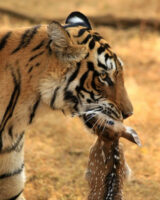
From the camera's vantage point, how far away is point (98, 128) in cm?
311

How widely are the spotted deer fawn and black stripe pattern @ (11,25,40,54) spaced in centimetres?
77

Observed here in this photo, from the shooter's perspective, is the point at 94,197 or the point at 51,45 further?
the point at 94,197

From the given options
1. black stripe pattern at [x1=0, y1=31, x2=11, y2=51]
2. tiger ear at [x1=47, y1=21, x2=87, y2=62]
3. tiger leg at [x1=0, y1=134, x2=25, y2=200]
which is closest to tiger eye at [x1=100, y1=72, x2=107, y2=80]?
tiger ear at [x1=47, y1=21, x2=87, y2=62]

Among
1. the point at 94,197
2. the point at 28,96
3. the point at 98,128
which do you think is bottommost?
the point at 94,197

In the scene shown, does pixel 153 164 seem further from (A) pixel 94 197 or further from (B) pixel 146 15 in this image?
(B) pixel 146 15

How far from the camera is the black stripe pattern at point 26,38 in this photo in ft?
9.97

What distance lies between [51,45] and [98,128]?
64 centimetres

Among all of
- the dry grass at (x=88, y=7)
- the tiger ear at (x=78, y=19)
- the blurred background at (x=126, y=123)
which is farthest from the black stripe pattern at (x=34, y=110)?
the dry grass at (x=88, y=7)

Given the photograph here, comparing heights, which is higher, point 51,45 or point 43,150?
point 51,45

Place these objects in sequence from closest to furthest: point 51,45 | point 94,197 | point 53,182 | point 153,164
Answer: point 51,45 → point 94,197 → point 53,182 → point 153,164

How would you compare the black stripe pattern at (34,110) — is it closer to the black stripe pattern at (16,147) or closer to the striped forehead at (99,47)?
the black stripe pattern at (16,147)

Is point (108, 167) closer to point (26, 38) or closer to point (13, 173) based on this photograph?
point (13, 173)

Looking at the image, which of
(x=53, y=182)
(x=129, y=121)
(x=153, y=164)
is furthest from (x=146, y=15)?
(x=53, y=182)

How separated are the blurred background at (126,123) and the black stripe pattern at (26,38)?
0.48 metres
